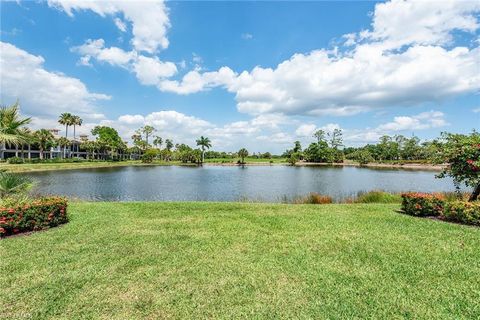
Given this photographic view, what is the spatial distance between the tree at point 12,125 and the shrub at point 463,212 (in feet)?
50.3

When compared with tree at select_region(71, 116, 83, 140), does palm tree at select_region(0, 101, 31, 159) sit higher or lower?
lower

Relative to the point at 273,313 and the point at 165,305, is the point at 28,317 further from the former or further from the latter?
the point at 273,313

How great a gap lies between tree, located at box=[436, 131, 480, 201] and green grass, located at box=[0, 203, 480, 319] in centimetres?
369

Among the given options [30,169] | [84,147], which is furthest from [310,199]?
[84,147]

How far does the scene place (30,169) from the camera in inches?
1964

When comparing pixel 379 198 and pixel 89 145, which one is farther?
pixel 89 145

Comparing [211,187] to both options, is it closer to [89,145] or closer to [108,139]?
[89,145]

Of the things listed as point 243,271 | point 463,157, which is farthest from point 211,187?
point 243,271

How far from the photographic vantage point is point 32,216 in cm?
857

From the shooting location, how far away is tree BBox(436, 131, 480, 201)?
1102 centimetres

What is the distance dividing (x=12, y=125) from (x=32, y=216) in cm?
301

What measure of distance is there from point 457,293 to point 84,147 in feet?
343

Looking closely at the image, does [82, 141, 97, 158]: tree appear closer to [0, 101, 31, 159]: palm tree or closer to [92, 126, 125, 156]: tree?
[92, 126, 125, 156]: tree

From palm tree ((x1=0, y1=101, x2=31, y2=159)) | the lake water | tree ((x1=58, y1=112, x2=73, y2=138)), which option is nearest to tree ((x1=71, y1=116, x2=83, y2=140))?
tree ((x1=58, y1=112, x2=73, y2=138))
